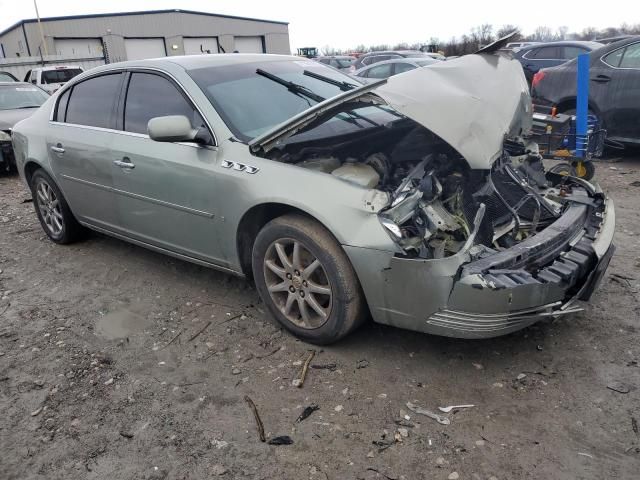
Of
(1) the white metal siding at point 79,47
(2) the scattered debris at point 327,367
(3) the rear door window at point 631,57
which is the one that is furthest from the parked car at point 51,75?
(1) the white metal siding at point 79,47

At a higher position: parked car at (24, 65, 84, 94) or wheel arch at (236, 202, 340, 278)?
parked car at (24, 65, 84, 94)

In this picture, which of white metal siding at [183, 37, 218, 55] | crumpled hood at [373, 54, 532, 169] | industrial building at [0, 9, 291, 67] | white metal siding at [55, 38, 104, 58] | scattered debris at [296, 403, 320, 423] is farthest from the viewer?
white metal siding at [183, 37, 218, 55]

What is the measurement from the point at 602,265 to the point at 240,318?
2266mm

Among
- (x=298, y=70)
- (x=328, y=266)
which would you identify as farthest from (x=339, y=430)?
(x=298, y=70)

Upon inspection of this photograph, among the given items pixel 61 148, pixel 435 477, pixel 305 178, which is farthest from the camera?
pixel 61 148

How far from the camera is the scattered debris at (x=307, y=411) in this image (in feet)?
8.70

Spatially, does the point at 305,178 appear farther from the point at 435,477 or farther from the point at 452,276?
the point at 435,477

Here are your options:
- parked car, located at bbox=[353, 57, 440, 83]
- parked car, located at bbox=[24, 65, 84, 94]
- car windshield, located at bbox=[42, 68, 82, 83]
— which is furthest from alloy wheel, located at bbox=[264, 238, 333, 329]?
car windshield, located at bbox=[42, 68, 82, 83]

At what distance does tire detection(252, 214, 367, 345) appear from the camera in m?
2.92

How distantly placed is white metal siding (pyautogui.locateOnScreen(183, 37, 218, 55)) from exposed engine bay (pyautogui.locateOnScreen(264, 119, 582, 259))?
125ft

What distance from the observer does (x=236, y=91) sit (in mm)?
3666

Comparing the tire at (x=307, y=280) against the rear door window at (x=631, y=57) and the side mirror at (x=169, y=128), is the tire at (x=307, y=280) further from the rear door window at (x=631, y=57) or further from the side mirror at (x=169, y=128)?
the rear door window at (x=631, y=57)

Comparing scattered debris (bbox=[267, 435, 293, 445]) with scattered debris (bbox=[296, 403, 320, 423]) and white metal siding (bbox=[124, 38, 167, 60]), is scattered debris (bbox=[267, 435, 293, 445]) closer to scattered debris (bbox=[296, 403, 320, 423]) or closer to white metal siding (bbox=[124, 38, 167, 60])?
scattered debris (bbox=[296, 403, 320, 423])

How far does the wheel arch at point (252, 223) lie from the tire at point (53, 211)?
2.40m
